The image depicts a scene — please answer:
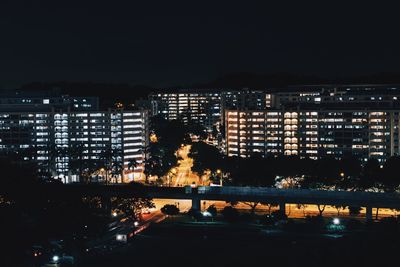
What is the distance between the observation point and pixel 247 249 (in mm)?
35219

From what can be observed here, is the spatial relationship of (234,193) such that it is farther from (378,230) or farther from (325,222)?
(378,230)

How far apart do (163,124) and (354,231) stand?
171 feet

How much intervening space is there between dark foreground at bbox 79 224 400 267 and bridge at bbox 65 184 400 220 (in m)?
3.43

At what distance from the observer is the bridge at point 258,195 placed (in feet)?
135

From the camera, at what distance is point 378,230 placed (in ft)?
126

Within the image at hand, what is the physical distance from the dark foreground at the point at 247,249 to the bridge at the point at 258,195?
3.43 m

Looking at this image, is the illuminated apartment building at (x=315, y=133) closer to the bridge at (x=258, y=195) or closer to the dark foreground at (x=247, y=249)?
the bridge at (x=258, y=195)

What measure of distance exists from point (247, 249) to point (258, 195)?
8501 millimetres

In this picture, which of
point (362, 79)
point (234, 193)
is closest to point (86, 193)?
point (234, 193)

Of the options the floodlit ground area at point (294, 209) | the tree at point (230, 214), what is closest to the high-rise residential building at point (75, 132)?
the floodlit ground area at point (294, 209)

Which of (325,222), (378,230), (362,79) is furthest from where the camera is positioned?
(362,79)

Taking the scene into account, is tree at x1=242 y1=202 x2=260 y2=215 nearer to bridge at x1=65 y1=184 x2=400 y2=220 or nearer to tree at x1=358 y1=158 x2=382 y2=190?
bridge at x1=65 y1=184 x2=400 y2=220

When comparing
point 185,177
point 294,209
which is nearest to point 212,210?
point 294,209

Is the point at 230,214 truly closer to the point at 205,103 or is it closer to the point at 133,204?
the point at 133,204
